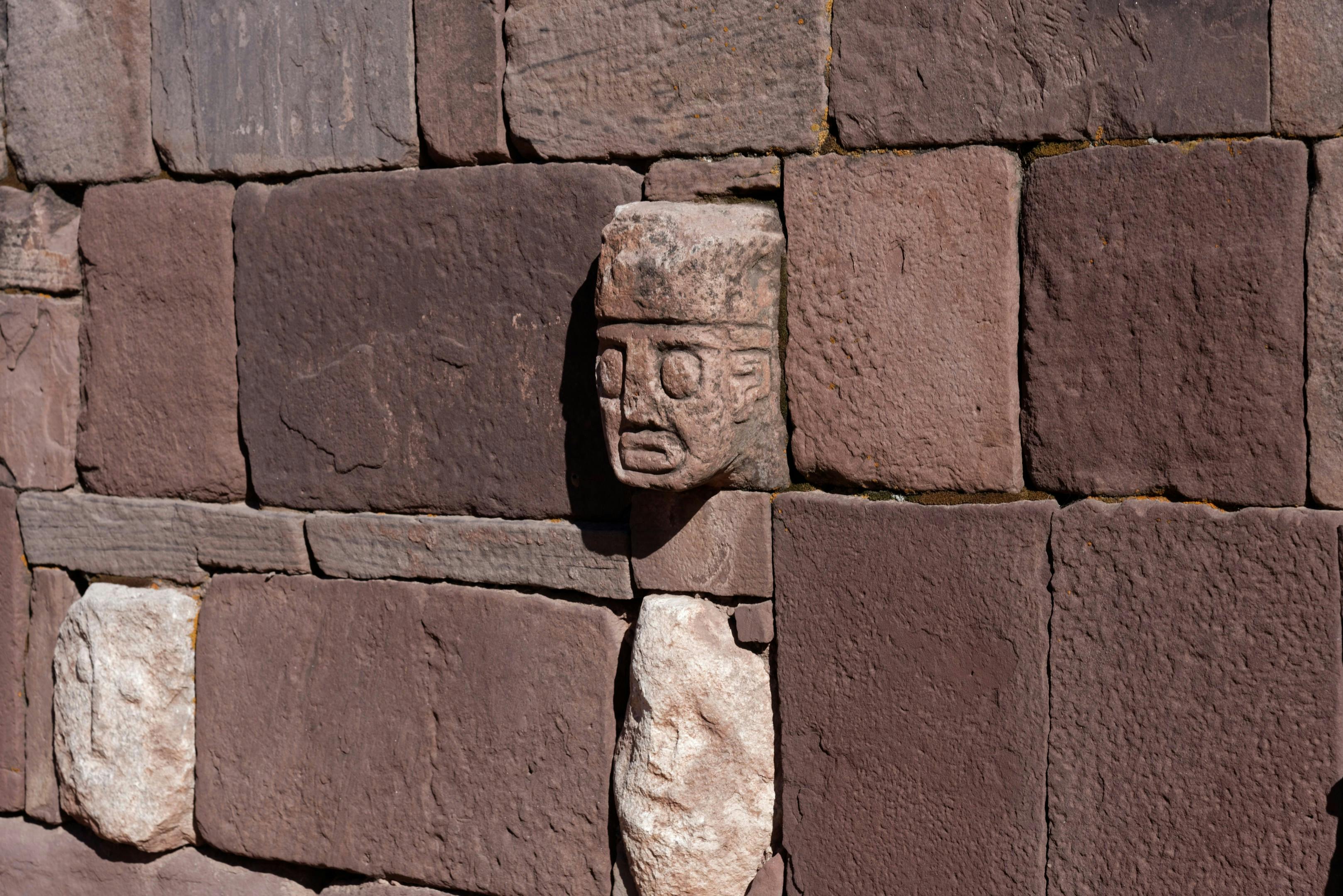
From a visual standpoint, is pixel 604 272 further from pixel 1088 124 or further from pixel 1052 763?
pixel 1052 763

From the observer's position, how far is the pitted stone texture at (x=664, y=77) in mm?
2725

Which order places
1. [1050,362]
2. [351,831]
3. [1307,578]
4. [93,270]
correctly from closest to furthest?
[1307,578]
[1050,362]
[351,831]
[93,270]

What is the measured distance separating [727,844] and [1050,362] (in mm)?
1347

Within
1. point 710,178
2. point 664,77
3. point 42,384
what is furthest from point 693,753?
point 42,384

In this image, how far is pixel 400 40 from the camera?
3.12 metres

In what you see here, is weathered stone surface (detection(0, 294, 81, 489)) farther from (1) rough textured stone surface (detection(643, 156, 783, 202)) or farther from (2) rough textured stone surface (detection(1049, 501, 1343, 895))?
(2) rough textured stone surface (detection(1049, 501, 1343, 895))

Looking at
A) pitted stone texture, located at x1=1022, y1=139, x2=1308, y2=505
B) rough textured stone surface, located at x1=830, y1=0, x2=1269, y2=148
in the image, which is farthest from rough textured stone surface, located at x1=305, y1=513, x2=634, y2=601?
rough textured stone surface, located at x1=830, y1=0, x2=1269, y2=148

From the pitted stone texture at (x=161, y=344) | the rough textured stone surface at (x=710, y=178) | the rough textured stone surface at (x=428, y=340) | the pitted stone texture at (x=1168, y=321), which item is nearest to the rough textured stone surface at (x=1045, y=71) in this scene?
the pitted stone texture at (x=1168, y=321)

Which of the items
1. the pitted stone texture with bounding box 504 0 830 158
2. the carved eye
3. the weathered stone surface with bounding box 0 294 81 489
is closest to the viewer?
the carved eye

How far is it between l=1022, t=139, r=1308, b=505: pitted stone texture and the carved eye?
0.71m

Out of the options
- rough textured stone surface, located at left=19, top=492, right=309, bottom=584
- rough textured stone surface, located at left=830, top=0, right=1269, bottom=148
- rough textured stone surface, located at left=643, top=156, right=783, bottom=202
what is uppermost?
rough textured stone surface, located at left=830, top=0, right=1269, bottom=148

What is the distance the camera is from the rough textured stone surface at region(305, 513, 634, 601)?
9.80 ft

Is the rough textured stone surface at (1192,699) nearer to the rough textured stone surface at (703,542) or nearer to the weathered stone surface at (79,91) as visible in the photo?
the rough textured stone surface at (703,542)

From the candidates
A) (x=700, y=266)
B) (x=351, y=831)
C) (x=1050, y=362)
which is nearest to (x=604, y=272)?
(x=700, y=266)
